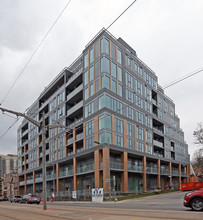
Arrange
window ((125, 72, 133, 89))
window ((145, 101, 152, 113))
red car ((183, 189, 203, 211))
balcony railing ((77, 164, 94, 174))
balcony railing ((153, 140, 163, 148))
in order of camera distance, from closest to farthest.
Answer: red car ((183, 189, 203, 211)), balcony railing ((77, 164, 94, 174)), window ((125, 72, 133, 89)), window ((145, 101, 152, 113)), balcony railing ((153, 140, 163, 148))

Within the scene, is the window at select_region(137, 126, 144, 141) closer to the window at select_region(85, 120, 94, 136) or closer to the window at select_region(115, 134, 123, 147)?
the window at select_region(115, 134, 123, 147)

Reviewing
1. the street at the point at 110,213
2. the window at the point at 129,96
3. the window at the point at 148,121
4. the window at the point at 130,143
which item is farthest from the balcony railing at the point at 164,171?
the street at the point at 110,213

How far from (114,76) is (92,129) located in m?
10.1

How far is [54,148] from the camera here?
60.4 meters

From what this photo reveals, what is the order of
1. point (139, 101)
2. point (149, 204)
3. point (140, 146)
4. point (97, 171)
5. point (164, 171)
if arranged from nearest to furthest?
point (149, 204) → point (97, 171) → point (140, 146) → point (139, 101) → point (164, 171)

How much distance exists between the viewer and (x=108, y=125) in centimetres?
4450

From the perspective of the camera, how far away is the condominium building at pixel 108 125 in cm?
4528

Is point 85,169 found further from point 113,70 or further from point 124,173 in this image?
point 113,70

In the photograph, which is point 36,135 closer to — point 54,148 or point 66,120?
point 54,148

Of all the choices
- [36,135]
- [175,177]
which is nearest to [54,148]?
[36,135]

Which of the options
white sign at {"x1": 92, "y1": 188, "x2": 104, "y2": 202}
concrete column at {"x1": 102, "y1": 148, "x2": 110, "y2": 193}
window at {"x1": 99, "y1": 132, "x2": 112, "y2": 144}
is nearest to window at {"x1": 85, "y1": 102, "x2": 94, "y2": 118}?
window at {"x1": 99, "y1": 132, "x2": 112, "y2": 144}

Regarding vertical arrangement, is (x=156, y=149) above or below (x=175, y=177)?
above

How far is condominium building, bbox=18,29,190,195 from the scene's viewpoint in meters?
45.3

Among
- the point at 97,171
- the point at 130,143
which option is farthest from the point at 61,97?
the point at 97,171
